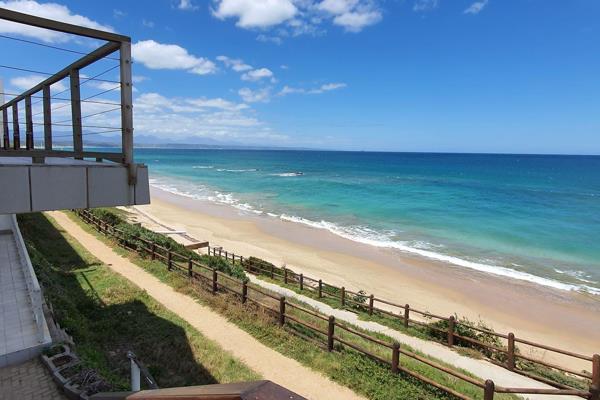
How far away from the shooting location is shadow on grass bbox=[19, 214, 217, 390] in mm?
7938

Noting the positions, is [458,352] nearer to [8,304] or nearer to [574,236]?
[8,304]

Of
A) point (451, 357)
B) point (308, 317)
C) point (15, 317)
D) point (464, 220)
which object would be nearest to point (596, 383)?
point (451, 357)

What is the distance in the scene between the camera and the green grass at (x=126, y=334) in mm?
7977

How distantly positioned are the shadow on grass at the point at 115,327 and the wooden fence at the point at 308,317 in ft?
7.01

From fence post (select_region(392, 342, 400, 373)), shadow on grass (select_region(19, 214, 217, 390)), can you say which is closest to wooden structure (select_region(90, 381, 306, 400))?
shadow on grass (select_region(19, 214, 217, 390))

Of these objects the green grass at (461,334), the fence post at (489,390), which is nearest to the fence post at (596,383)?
the fence post at (489,390)

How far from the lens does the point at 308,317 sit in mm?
11805

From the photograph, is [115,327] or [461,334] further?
[461,334]

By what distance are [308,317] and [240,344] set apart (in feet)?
9.20

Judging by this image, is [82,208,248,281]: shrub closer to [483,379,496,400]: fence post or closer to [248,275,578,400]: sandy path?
[248,275,578,400]: sandy path

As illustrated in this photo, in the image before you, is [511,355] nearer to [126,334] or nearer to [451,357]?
[451,357]

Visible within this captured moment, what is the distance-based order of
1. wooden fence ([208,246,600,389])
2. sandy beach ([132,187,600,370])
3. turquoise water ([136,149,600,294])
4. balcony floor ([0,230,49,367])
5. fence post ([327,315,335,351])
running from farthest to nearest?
turquoise water ([136,149,600,294]), sandy beach ([132,187,600,370]), fence post ([327,315,335,351]), wooden fence ([208,246,600,389]), balcony floor ([0,230,49,367])

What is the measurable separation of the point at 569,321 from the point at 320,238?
1749 centimetres

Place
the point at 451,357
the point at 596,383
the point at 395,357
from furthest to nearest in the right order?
the point at 451,357, the point at 395,357, the point at 596,383
